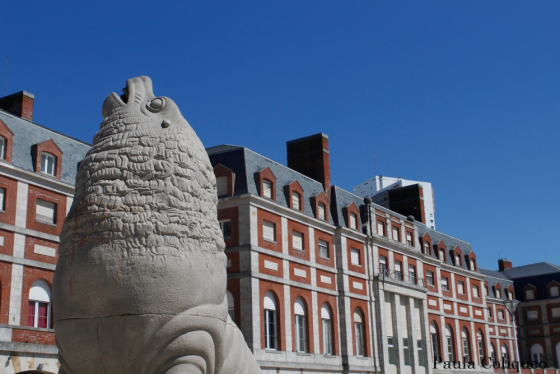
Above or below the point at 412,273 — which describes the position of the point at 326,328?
below

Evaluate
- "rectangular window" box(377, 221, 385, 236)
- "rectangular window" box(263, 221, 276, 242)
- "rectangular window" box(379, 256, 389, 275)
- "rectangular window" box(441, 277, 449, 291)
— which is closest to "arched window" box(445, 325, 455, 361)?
"rectangular window" box(441, 277, 449, 291)

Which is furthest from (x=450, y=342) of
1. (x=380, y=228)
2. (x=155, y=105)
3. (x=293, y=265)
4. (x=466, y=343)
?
(x=155, y=105)

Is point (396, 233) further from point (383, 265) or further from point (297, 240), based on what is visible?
point (297, 240)

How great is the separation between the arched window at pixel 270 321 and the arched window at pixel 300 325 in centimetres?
203

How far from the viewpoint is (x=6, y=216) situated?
26047 mm

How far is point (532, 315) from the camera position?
7394 centimetres

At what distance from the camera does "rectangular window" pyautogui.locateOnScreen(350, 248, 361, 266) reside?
42.0 meters

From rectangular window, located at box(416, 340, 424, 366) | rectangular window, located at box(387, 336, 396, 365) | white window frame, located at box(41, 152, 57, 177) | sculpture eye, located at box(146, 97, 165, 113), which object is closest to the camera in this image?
sculpture eye, located at box(146, 97, 165, 113)

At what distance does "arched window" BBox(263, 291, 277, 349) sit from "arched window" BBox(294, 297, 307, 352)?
6.64 ft

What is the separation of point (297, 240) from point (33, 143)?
50.2 ft

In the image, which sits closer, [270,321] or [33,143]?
[33,143]

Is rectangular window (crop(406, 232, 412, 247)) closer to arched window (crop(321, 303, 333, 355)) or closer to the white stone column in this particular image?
arched window (crop(321, 303, 333, 355))

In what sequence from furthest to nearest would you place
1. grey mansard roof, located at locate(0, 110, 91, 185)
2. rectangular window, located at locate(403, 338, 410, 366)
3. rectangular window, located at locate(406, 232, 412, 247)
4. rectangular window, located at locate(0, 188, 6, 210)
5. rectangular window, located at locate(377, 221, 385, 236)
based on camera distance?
rectangular window, located at locate(406, 232, 412, 247)
rectangular window, located at locate(377, 221, 385, 236)
rectangular window, located at locate(403, 338, 410, 366)
grey mansard roof, located at locate(0, 110, 91, 185)
rectangular window, located at locate(0, 188, 6, 210)

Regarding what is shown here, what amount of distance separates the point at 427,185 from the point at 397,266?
93.8 meters
